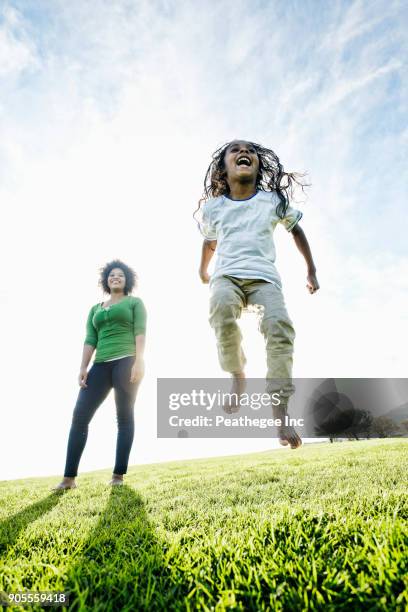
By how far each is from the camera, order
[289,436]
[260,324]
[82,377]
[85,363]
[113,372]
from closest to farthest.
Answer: [289,436] → [260,324] → [113,372] → [82,377] → [85,363]

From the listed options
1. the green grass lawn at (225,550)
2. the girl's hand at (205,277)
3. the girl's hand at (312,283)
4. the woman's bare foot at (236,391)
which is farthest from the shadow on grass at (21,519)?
the girl's hand at (312,283)

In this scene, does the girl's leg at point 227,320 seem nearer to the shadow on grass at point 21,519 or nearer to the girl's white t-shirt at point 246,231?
the girl's white t-shirt at point 246,231

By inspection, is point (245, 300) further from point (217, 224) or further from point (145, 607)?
point (145, 607)

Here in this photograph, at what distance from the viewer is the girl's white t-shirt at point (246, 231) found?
11.9 ft

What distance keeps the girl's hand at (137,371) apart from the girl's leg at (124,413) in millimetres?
56

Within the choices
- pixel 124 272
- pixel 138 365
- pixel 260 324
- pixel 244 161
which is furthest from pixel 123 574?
pixel 124 272

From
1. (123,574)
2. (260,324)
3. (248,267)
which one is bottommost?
(123,574)

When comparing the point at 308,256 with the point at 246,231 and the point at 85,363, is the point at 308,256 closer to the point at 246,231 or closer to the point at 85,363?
the point at 246,231

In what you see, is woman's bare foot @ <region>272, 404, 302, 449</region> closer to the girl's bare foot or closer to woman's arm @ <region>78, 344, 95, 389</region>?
the girl's bare foot

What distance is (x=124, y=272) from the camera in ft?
18.8

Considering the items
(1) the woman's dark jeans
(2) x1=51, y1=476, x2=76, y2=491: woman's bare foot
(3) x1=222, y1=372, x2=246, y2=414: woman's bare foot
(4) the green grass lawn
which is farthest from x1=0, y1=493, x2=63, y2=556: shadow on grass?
(3) x1=222, y1=372, x2=246, y2=414: woman's bare foot

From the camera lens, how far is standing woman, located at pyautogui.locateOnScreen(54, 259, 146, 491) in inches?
185

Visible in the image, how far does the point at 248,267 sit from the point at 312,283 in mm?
911

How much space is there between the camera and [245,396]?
3.80 m
